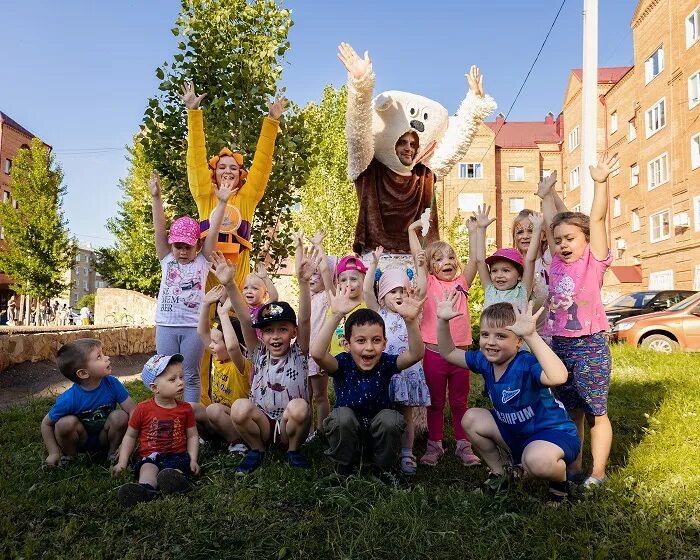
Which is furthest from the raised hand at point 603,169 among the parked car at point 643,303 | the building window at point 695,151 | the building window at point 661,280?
the building window at point 661,280

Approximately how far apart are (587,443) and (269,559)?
2738mm

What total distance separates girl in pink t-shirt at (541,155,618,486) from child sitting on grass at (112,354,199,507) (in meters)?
2.25

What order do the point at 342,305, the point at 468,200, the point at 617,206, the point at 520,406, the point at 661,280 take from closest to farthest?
the point at 520,406, the point at 342,305, the point at 661,280, the point at 617,206, the point at 468,200

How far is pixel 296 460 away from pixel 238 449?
50 cm

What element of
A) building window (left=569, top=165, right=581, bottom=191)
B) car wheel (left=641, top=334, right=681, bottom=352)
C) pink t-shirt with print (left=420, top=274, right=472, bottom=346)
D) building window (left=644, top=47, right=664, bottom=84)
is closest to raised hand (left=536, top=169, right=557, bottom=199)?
pink t-shirt with print (left=420, top=274, right=472, bottom=346)

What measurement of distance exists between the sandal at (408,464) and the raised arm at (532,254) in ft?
4.39

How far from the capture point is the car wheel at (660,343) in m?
10.6

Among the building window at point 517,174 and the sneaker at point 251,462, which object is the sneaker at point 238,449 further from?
the building window at point 517,174

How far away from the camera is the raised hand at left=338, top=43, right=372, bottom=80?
13.3ft

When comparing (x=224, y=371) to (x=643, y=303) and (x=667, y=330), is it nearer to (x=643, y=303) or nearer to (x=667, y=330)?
(x=667, y=330)

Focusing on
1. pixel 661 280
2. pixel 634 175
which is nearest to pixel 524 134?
pixel 634 175

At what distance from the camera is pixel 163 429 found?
3.54 m

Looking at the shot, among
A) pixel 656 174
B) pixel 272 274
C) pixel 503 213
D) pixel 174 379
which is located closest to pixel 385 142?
pixel 174 379

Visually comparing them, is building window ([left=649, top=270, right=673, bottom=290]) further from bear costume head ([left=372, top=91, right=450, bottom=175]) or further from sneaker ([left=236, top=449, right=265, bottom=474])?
sneaker ([left=236, top=449, right=265, bottom=474])
